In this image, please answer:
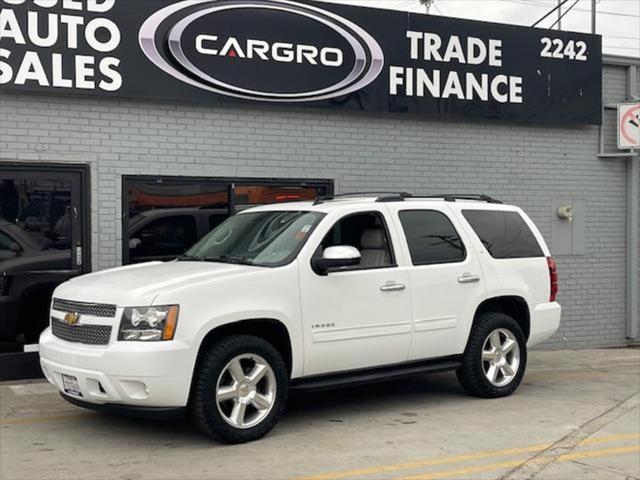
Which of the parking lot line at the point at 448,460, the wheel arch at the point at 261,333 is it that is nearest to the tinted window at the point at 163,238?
the wheel arch at the point at 261,333

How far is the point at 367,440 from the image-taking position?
6.85 m

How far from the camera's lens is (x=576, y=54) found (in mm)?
12672

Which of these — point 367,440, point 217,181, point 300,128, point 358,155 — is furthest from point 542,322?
point 217,181

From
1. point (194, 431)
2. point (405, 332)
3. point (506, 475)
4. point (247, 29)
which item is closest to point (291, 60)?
point (247, 29)

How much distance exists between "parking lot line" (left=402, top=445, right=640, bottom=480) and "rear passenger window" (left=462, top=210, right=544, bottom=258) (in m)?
2.55

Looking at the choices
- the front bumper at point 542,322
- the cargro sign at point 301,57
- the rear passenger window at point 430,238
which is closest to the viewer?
the rear passenger window at point 430,238

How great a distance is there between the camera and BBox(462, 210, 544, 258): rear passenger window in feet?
28.4

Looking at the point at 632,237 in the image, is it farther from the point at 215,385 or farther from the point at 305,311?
the point at 215,385

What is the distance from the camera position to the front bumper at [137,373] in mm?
6203

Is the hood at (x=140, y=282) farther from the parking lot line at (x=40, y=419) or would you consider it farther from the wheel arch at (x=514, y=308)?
the wheel arch at (x=514, y=308)

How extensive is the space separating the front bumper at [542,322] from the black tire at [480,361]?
332 mm

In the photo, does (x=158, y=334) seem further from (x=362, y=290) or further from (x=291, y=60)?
(x=291, y=60)

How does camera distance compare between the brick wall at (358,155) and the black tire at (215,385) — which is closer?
the black tire at (215,385)

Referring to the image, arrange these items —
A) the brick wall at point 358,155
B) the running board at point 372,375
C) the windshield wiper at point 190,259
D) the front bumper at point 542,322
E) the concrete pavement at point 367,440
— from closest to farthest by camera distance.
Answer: the concrete pavement at point 367,440 → the running board at point 372,375 → the windshield wiper at point 190,259 → the front bumper at point 542,322 → the brick wall at point 358,155
